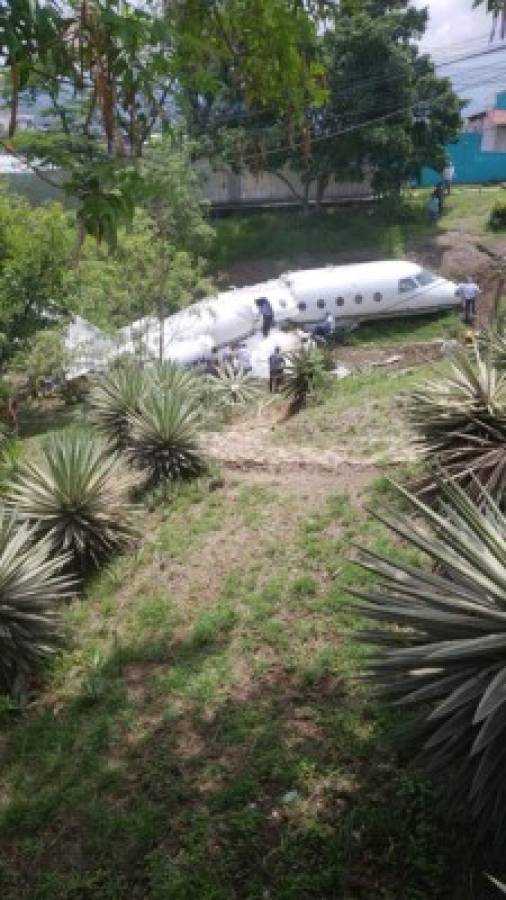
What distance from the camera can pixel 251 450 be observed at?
1179 centimetres

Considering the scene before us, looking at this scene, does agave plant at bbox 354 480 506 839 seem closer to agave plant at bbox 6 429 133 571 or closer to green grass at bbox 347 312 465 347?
agave plant at bbox 6 429 133 571

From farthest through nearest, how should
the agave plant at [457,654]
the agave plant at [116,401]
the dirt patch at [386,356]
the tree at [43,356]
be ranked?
the dirt patch at [386,356]
the tree at [43,356]
the agave plant at [116,401]
the agave plant at [457,654]

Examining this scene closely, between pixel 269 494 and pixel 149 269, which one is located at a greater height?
pixel 149 269

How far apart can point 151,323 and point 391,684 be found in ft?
53.5

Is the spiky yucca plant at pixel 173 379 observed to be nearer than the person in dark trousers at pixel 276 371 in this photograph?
Yes

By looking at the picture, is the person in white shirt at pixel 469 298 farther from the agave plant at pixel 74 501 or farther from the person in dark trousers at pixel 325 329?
the agave plant at pixel 74 501

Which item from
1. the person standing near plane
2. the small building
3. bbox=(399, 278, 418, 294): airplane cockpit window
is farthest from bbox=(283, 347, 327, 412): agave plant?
the small building

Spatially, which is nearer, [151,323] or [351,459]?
[351,459]

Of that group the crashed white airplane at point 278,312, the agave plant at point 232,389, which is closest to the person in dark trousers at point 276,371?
the agave plant at point 232,389

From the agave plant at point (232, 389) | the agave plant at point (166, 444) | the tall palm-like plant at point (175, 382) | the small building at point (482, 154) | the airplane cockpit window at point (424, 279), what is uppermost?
the small building at point (482, 154)

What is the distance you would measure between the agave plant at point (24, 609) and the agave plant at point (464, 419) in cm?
380

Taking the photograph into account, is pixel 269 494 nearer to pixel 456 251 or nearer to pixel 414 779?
pixel 414 779

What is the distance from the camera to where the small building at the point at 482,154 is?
39531 mm

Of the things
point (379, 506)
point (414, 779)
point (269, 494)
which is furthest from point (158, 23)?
point (269, 494)
